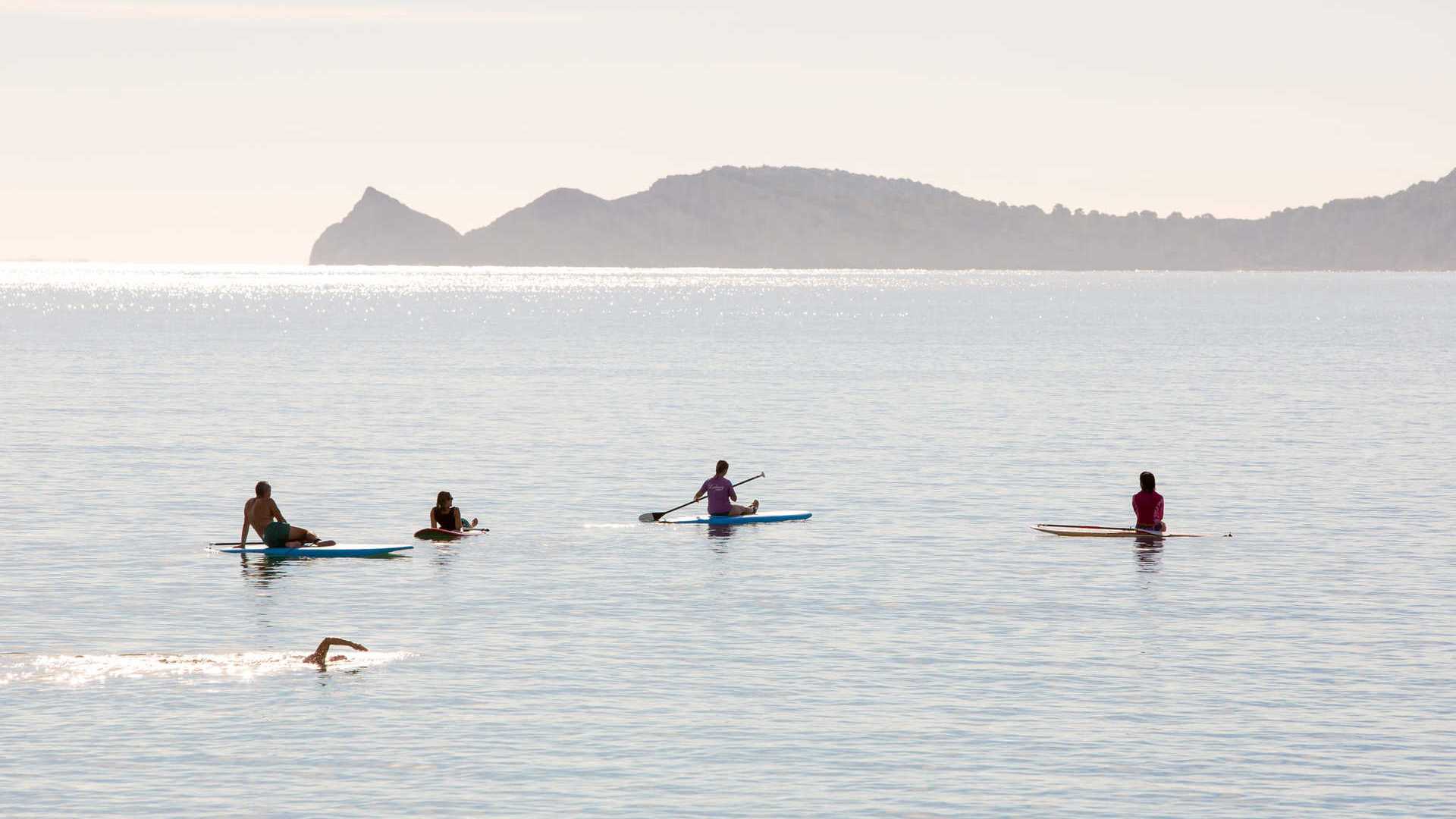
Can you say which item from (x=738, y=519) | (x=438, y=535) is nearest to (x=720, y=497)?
(x=738, y=519)

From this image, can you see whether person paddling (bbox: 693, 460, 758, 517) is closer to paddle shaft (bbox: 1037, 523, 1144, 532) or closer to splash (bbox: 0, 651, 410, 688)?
paddle shaft (bbox: 1037, 523, 1144, 532)

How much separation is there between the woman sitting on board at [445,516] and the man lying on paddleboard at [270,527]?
2930 millimetres

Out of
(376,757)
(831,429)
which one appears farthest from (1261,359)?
(376,757)

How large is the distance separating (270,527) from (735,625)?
39.1 ft

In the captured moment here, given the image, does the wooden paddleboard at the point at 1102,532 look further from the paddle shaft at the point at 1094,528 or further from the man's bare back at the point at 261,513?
the man's bare back at the point at 261,513

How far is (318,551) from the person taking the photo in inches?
1564

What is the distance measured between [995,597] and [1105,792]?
13.0 metres

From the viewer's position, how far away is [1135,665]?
29531mm

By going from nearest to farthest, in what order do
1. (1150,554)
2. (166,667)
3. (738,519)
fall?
(166,667) < (1150,554) < (738,519)

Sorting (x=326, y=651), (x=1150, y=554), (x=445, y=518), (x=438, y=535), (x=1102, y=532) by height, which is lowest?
(x=326, y=651)

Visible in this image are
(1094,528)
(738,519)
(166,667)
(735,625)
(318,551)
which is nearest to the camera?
(166,667)

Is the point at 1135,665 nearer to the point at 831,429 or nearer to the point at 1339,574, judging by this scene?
the point at 1339,574

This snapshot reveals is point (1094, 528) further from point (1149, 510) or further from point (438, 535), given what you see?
point (438, 535)

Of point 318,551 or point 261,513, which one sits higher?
point 261,513
